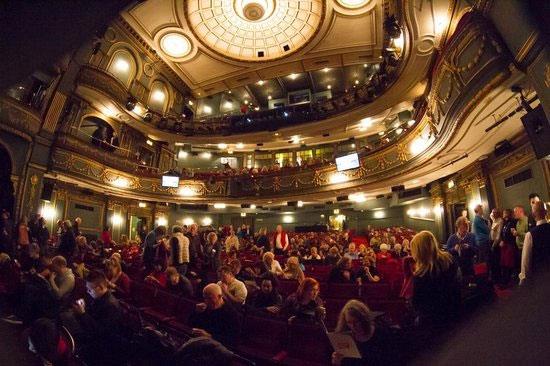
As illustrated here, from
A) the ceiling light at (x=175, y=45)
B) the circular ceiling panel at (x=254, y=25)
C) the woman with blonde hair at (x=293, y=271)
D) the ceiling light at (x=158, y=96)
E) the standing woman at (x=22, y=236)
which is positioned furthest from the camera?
the ceiling light at (x=158, y=96)

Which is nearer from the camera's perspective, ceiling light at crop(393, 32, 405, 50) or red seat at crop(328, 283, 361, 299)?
red seat at crop(328, 283, 361, 299)

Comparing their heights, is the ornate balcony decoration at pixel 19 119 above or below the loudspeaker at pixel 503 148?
above

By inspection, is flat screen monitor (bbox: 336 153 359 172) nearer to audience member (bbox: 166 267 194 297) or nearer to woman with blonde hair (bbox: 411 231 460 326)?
audience member (bbox: 166 267 194 297)

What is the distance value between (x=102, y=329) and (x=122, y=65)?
46.9 ft

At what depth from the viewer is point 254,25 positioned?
1170cm

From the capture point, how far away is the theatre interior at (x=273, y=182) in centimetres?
193

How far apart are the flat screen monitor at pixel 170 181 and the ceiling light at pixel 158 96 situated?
476 cm

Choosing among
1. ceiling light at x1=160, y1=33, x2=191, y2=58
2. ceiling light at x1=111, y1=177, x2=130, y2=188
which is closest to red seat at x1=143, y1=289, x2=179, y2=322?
ceiling light at x1=111, y1=177, x2=130, y2=188

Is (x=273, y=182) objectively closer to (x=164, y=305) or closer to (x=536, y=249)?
(x=164, y=305)

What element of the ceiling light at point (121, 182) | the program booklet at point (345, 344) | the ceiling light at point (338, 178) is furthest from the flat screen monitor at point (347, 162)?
the ceiling light at point (121, 182)

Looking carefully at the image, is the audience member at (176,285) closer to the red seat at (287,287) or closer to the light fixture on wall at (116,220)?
the red seat at (287,287)

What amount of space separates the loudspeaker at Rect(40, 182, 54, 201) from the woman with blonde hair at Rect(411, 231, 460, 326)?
40.7 ft

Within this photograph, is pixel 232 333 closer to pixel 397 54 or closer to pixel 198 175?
pixel 397 54

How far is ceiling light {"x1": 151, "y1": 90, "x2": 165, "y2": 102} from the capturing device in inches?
604
